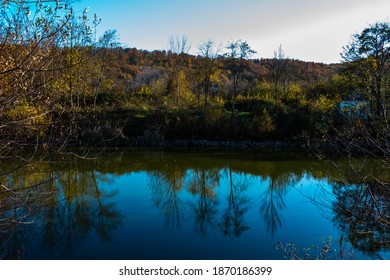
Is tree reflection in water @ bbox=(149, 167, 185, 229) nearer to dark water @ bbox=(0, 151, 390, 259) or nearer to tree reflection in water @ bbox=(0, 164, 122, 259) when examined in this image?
dark water @ bbox=(0, 151, 390, 259)

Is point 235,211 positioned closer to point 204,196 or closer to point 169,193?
point 204,196

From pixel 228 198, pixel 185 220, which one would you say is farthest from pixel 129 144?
pixel 185 220

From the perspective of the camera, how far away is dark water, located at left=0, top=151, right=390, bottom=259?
557 cm

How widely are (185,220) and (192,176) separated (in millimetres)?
4460

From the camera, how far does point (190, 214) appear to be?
7.80 meters

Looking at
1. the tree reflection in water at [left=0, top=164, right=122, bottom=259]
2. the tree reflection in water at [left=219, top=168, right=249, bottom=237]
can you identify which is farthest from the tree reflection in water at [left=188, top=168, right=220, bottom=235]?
the tree reflection in water at [left=0, top=164, right=122, bottom=259]

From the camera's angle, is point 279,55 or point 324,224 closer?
point 324,224

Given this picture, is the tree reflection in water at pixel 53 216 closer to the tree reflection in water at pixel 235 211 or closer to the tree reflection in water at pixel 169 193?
the tree reflection in water at pixel 169 193

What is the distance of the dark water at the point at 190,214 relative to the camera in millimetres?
5570

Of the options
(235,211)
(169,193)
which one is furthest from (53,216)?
(235,211)

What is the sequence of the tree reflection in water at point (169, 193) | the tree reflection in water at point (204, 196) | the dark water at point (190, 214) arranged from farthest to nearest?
the tree reflection in water at point (169, 193)
the tree reflection in water at point (204, 196)
the dark water at point (190, 214)

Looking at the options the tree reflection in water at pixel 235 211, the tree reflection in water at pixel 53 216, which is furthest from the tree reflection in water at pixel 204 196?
the tree reflection in water at pixel 53 216

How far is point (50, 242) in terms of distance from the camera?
239 inches

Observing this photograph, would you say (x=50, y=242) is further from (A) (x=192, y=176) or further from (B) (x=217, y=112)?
(B) (x=217, y=112)
